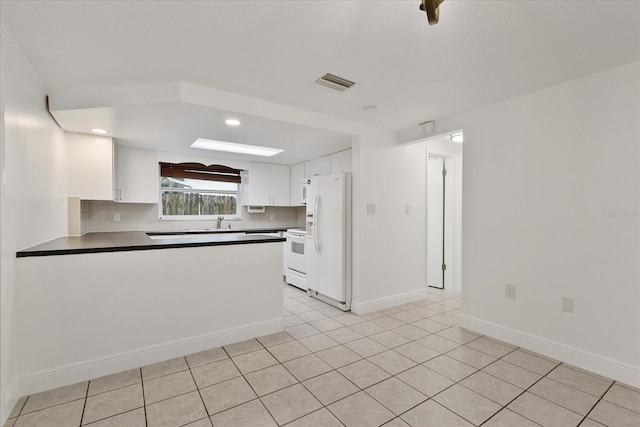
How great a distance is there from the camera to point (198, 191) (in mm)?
5152

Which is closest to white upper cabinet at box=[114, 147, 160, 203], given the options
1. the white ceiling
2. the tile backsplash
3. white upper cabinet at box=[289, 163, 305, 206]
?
the tile backsplash

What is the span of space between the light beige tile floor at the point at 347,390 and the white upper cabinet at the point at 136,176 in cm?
270

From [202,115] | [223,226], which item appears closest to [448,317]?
[202,115]

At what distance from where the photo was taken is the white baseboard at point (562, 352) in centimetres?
209

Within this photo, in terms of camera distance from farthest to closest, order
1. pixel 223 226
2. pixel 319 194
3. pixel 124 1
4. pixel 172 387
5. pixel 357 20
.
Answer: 1. pixel 223 226
2. pixel 319 194
3. pixel 172 387
4. pixel 357 20
5. pixel 124 1

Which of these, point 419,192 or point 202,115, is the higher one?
point 202,115

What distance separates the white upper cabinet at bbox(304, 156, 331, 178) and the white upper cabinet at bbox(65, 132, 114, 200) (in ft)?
9.15

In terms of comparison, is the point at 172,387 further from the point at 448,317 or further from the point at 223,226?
the point at 223,226

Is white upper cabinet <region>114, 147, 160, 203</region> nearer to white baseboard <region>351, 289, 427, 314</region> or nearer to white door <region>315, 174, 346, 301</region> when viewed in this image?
white door <region>315, 174, 346, 301</region>

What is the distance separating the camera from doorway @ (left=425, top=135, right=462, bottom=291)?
4480 mm

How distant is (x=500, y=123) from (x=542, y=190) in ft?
2.43

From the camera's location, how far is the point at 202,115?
2.73 m

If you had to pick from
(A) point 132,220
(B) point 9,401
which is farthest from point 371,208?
(A) point 132,220

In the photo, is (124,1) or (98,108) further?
(98,108)
